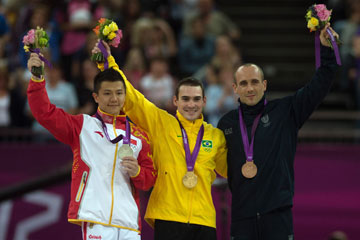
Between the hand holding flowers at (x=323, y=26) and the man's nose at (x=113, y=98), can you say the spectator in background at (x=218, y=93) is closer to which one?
the hand holding flowers at (x=323, y=26)

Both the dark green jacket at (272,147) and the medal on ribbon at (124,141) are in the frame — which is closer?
the medal on ribbon at (124,141)

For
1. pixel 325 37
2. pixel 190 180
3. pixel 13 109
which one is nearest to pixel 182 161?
pixel 190 180

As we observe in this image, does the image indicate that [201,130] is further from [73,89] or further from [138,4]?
[138,4]

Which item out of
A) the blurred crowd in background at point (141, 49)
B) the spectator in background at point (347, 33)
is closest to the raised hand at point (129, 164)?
the blurred crowd in background at point (141, 49)

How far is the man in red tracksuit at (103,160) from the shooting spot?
5.57 m

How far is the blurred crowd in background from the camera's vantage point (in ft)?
33.2

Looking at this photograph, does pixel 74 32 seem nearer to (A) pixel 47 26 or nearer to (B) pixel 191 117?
(A) pixel 47 26

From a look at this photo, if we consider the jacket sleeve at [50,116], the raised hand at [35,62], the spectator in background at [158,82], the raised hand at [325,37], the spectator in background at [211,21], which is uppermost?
the spectator in background at [211,21]

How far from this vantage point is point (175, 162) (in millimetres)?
6020

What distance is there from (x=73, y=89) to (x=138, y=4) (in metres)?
2.45

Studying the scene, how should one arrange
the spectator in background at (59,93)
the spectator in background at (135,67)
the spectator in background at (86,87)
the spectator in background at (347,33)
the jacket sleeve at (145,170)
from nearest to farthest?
the jacket sleeve at (145,170), the spectator in background at (86,87), the spectator in background at (59,93), the spectator in background at (347,33), the spectator in background at (135,67)

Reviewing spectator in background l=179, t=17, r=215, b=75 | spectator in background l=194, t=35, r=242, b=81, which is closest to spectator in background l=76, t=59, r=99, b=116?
spectator in background l=194, t=35, r=242, b=81

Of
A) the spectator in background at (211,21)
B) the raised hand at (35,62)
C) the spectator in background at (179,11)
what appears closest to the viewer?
the raised hand at (35,62)

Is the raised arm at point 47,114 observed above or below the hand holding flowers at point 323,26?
below
